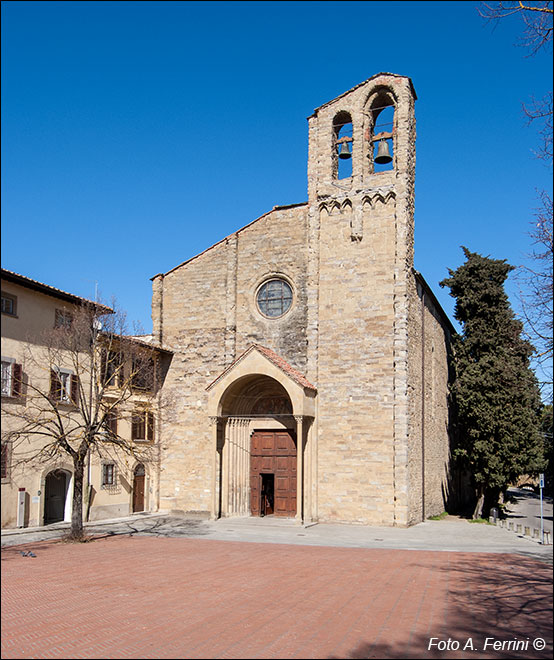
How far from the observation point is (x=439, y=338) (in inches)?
1315

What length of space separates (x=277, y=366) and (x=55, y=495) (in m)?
9.95

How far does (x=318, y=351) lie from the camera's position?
26.0 m

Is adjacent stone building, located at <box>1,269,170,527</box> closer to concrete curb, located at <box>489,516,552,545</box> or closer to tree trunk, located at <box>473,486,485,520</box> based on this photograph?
concrete curb, located at <box>489,516,552,545</box>

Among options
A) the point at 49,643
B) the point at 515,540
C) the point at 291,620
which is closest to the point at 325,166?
the point at 515,540

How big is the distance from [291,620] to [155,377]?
64.0 ft

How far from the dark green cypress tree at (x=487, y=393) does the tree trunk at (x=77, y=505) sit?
18.7m

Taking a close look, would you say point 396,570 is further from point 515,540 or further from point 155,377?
point 155,377

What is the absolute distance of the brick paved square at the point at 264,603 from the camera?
702cm

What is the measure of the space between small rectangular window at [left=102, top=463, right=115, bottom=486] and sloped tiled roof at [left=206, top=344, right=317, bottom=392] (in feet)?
17.6

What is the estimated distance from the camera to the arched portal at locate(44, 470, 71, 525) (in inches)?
866

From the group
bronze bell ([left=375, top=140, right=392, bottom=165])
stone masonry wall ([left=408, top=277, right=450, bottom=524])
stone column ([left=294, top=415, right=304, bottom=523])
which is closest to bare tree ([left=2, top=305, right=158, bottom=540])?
stone column ([left=294, top=415, right=304, bottom=523])

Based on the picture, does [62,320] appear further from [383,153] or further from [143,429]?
[383,153]

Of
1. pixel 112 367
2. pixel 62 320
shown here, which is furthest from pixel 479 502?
pixel 62 320

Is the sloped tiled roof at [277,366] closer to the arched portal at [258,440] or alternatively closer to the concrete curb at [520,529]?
the arched portal at [258,440]
